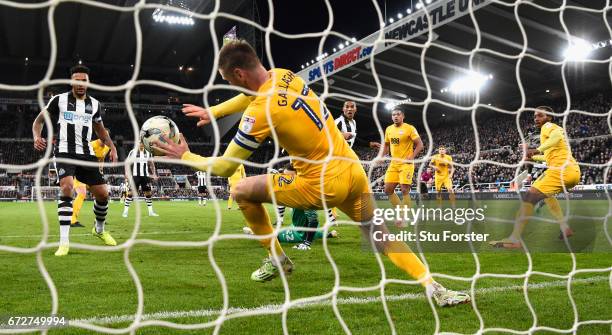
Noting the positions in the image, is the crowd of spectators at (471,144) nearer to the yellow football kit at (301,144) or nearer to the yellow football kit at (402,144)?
the yellow football kit at (402,144)

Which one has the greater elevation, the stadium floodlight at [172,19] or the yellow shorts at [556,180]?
the stadium floodlight at [172,19]

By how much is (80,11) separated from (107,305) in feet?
103

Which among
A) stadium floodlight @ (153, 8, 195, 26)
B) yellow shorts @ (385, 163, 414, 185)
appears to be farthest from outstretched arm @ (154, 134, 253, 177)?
stadium floodlight @ (153, 8, 195, 26)

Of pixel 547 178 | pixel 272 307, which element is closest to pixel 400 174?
pixel 547 178

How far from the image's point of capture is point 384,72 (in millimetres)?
28281

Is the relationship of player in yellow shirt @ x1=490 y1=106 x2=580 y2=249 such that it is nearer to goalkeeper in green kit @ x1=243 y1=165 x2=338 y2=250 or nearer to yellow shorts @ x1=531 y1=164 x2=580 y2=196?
yellow shorts @ x1=531 y1=164 x2=580 y2=196

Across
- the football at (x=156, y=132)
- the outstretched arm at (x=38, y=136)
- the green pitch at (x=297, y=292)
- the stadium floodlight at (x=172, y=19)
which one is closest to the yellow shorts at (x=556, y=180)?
the green pitch at (x=297, y=292)

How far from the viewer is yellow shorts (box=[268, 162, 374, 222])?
305 centimetres

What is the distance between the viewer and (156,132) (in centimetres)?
316

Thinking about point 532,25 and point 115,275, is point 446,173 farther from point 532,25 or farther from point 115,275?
point 532,25

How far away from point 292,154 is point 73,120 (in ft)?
11.0

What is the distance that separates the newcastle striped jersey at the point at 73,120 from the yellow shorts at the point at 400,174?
5.36m

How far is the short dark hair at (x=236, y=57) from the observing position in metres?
2.86

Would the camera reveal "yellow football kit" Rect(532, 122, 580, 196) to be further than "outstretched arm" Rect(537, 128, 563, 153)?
Yes
